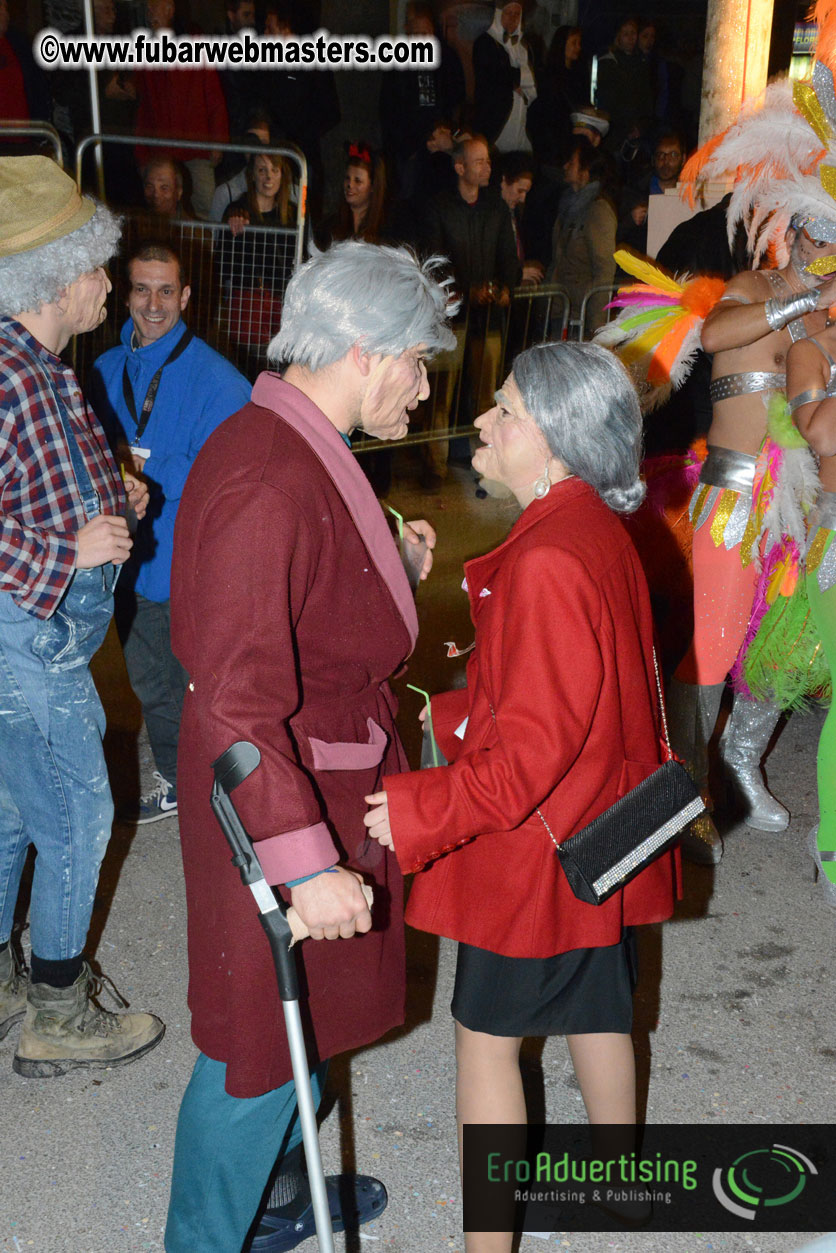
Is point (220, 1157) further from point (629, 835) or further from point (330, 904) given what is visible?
Answer: point (629, 835)

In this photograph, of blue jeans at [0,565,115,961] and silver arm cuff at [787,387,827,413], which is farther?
silver arm cuff at [787,387,827,413]

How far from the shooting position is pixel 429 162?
798 cm

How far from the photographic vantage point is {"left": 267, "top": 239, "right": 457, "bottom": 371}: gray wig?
1895 mm

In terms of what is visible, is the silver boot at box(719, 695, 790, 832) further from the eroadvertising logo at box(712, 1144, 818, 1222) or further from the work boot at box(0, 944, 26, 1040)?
the work boot at box(0, 944, 26, 1040)

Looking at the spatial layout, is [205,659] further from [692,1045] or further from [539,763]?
[692,1045]

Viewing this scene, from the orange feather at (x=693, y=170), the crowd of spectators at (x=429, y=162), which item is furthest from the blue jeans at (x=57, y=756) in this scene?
the crowd of spectators at (x=429, y=162)

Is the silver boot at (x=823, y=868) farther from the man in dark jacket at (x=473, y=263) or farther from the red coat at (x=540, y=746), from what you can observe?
the man in dark jacket at (x=473, y=263)

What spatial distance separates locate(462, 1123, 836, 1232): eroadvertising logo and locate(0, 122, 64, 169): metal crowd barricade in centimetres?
534

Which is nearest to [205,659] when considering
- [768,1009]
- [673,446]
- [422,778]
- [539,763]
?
[422,778]

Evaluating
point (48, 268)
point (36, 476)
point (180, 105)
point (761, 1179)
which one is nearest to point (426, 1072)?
point (761, 1179)

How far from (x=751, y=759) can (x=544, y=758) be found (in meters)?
2.60

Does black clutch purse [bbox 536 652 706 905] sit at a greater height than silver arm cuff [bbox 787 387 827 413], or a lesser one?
lesser

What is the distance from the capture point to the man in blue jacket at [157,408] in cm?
387

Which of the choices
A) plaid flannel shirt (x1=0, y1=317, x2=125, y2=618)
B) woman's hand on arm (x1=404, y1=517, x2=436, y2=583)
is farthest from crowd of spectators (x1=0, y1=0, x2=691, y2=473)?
woman's hand on arm (x1=404, y1=517, x2=436, y2=583)
